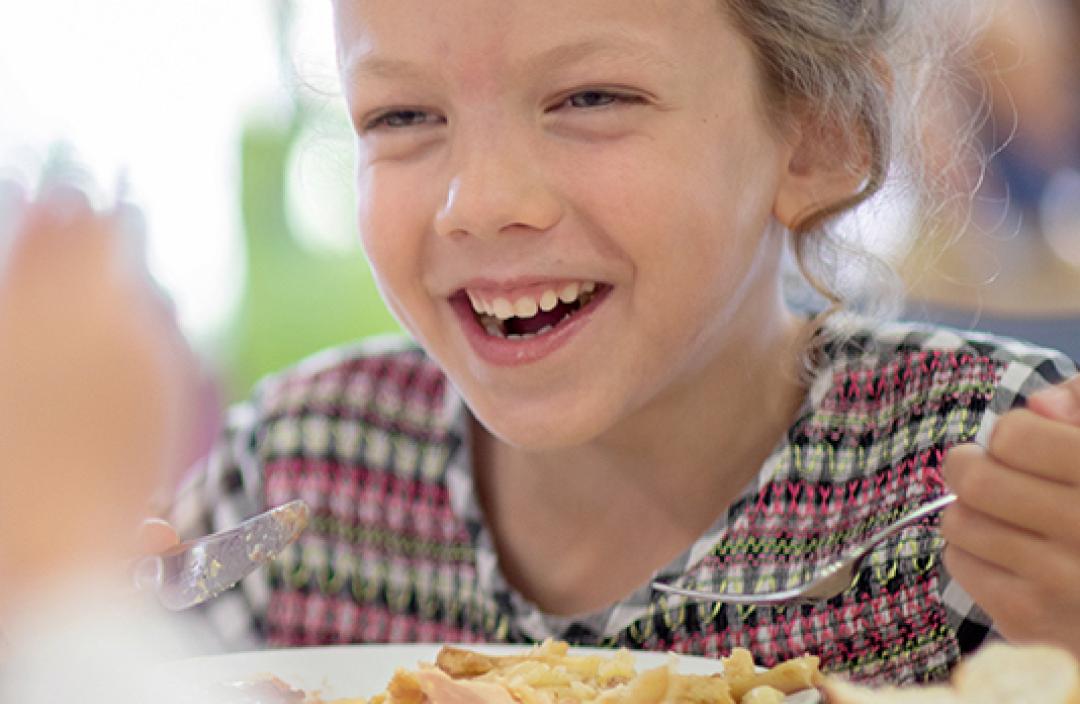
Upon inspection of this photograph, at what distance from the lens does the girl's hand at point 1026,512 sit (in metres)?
0.54

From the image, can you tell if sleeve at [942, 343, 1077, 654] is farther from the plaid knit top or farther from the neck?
the neck

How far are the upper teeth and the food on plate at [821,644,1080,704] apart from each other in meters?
0.49

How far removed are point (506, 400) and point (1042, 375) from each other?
0.41 m

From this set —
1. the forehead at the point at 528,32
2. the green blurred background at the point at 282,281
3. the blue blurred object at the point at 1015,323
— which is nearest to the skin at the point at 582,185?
the forehead at the point at 528,32

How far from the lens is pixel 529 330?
3.01 ft

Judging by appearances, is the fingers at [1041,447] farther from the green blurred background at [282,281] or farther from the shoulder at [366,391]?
the green blurred background at [282,281]

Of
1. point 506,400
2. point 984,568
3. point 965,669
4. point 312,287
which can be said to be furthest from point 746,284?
point 312,287

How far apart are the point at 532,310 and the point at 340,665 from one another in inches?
11.0

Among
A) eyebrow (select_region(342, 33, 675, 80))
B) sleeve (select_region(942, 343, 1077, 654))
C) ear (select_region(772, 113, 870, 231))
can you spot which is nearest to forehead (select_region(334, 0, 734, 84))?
eyebrow (select_region(342, 33, 675, 80))

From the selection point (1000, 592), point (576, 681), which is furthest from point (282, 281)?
point (1000, 592)

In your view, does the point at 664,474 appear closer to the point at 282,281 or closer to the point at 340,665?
the point at 340,665

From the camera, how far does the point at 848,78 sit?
3.12ft

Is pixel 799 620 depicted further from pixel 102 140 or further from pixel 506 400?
pixel 102 140

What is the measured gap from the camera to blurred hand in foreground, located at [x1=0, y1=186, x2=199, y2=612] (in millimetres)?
400
